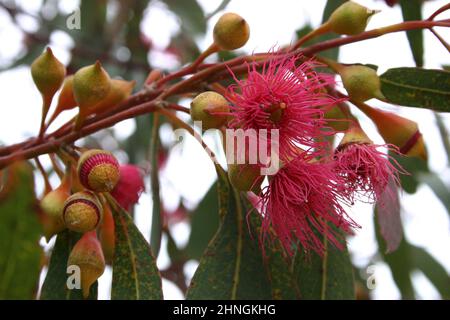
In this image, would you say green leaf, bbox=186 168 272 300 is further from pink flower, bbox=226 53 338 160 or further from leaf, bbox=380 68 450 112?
leaf, bbox=380 68 450 112

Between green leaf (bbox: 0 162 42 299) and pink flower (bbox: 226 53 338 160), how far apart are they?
53 cm

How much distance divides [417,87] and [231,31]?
1.45 feet

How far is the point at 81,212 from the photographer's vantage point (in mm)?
1214

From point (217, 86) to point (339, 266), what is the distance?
54 cm

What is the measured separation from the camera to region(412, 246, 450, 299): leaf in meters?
2.46

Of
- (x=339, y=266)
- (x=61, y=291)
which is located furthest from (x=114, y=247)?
(x=339, y=266)

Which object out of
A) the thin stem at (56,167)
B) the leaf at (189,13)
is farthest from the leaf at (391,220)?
the leaf at (189,13)

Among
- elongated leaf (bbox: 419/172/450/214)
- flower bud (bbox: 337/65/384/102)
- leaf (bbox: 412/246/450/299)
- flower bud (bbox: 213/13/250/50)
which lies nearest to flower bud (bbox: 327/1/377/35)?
flower bud (bbox: 337/65/384/102)

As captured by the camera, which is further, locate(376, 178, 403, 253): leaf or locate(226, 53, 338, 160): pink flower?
locate(376, 178, 403, 253): leaf

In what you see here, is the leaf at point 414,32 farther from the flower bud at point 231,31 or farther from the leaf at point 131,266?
the leaf at point 131,266

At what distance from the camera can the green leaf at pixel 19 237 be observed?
75cm

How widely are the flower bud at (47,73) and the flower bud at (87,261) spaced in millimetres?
334

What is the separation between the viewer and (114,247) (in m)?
1.45

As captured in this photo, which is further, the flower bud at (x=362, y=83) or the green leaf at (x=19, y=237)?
the flower bud at (x=362, y=83)
